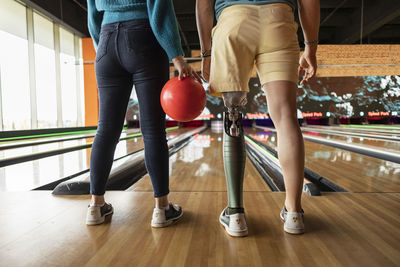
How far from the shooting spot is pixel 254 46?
32.4 inches

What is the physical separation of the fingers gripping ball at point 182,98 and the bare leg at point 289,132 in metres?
0.22

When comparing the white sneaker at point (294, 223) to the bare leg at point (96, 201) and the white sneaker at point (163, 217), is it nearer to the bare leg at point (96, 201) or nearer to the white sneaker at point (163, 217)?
the white sneaker at point (163, 217)

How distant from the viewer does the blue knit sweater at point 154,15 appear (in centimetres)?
81

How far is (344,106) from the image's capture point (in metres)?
8.80

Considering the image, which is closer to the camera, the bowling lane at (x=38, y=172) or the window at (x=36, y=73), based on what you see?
the bowling lane at (x=38, y=172)

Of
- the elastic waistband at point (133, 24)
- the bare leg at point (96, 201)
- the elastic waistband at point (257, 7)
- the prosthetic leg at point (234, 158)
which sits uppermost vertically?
the elastic waistband at point (257, 7)

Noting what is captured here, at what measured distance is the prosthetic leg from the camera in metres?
0.84

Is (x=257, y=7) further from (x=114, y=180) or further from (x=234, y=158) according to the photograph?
(x=114, y=180)

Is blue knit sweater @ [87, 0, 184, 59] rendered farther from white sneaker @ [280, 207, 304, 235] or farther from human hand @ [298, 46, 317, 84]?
white sneaker @ [280, 207, 304, 235]

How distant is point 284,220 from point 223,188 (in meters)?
0.52

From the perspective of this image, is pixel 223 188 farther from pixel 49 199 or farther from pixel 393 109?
pixel 393 109

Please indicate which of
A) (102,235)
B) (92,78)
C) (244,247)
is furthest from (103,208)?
(92,78)

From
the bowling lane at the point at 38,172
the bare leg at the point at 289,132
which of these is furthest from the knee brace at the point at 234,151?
the bowling lane at the point at 38,172

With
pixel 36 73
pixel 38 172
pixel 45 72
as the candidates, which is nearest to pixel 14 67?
pixel 36 73
